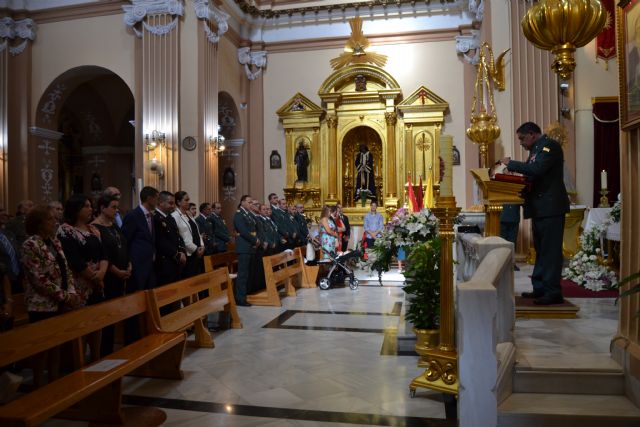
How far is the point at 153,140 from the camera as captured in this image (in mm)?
11695

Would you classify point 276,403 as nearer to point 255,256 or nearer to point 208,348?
point 208,348

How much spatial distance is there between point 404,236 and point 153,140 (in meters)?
8.21

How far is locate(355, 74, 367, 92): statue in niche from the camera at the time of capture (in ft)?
46.2

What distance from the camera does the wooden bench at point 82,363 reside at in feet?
8.29

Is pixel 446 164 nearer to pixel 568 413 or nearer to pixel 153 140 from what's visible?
pixel 568 413

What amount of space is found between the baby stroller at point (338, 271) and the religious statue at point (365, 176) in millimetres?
5492

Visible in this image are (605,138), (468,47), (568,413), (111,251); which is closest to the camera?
(568,413)

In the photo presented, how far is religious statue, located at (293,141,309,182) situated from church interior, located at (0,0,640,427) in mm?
77

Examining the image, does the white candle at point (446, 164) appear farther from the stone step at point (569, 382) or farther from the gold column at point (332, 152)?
the gold column at point (332, 152)

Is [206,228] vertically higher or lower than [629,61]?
lower

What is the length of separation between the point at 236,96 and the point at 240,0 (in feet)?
8.18

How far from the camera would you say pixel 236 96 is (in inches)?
569

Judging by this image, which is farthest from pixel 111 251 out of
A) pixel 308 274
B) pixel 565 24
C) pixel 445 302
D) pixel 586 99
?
pixel 586 99

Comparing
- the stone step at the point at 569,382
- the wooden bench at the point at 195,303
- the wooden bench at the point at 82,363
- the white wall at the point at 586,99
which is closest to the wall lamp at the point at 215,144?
the wooden bench at the point at 195,303
